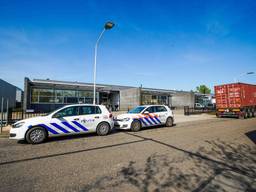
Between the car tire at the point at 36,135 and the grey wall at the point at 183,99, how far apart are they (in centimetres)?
3389

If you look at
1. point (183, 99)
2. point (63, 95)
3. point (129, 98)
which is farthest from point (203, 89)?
point (63, 95)

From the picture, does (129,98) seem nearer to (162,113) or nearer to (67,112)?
(162,113)

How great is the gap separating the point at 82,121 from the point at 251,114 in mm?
20666

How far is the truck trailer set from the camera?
17.3 meters

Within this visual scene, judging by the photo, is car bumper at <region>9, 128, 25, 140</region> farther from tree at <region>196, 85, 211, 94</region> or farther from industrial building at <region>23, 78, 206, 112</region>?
tree at <region>196, 85, 211, 94</region>

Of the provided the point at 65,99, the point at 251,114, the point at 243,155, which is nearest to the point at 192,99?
the point at 251,114

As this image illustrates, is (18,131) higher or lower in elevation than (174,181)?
higher

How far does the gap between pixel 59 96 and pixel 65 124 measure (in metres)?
20.8

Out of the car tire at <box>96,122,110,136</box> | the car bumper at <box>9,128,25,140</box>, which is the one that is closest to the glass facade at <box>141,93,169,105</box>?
the car tire at <box>96,122,110,136</box>

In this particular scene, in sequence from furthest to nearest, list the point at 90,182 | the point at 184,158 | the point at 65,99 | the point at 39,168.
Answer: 1. the point at 65,99
2. the point at 184,158
3. the point at 39,168
4. the point at 90,182

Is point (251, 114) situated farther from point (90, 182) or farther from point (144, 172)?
point (90, 182)

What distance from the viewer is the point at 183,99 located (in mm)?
36844

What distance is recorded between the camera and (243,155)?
506 cm

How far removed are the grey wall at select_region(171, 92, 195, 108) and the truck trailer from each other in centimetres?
1576
